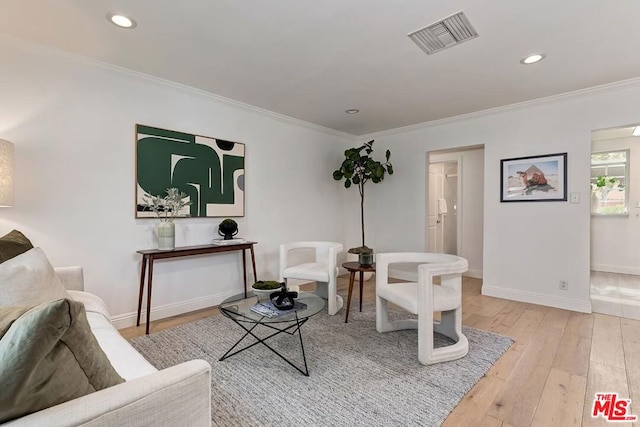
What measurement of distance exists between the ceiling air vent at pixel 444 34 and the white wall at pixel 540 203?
1872 millimetres

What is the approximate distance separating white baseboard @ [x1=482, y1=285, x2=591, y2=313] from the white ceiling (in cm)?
221

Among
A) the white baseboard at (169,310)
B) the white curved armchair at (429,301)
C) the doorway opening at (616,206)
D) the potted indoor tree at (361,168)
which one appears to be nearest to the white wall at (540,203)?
the potted indoor tree at (361,168)

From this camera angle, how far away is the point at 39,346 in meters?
0.66

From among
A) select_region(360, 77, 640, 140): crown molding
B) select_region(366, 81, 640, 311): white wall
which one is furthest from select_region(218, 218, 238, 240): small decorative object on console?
select_region(360, 77, 640, 140): crown molding

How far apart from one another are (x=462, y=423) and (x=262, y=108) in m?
3.49

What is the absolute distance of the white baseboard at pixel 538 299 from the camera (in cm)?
324

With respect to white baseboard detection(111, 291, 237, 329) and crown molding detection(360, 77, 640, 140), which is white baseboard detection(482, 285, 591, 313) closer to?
crown molding detection(360, 77, 640, 140)

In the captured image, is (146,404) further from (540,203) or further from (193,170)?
(540,203)

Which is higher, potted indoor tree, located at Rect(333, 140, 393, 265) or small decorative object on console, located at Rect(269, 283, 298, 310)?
potted indoor tree, located at Rect(333, 140, 393, 265)

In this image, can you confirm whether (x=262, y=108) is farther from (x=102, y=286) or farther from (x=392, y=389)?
(x=392, y=389)

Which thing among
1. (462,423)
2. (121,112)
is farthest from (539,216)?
(121,112)

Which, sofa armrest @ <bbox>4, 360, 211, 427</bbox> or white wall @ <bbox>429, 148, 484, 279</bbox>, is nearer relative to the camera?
sofa armrest @ <bbox>4, 360, 211, 427</bbox>

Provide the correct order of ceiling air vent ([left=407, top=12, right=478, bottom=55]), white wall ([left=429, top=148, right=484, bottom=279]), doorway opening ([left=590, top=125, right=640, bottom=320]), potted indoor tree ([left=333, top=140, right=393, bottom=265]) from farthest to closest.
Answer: doorway opening ([left=590, top=125, right=640, bottom=320]), white wall ([left=429, top=148, right=484, bottom=279]), potted indoor tree ([left=333, top=140, right=393, bottom=265]), ceiling air vent ([left=407, top=12, right=478, bottom=55])

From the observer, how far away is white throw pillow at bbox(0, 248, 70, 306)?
1.32 meters
